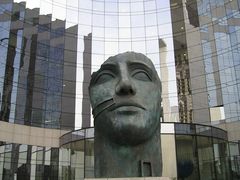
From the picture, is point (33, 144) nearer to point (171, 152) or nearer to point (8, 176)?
point (8, 176)

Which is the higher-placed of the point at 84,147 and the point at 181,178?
Result: the point at 84,147

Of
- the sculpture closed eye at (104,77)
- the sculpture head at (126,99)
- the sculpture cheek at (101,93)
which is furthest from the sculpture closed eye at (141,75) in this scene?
the sculpture cheek at (101,93)

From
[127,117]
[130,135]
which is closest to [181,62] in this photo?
[127,117]

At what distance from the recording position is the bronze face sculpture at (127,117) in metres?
6.96

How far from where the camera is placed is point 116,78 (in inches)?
295

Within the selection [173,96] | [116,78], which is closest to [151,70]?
[116,78]

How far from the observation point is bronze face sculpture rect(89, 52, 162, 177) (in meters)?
6.96

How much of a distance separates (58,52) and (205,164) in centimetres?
2262

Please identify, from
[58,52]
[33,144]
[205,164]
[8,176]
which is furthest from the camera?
[58,52]

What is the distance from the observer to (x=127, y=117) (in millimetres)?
6922

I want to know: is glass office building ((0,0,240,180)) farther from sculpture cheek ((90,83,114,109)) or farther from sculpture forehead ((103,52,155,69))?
sculpture cheek ((90,83,114,109))

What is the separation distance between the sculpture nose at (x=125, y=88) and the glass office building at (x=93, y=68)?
23448mm

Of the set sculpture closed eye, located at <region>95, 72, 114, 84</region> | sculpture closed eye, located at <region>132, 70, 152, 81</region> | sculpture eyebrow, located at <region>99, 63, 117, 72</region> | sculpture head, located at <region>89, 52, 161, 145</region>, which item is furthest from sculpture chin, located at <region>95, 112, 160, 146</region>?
sculpture eyebrow, located at <region>99, 63, 117, 72</region>

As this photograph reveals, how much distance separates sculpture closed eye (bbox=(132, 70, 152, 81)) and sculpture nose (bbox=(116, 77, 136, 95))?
411 millimetres
